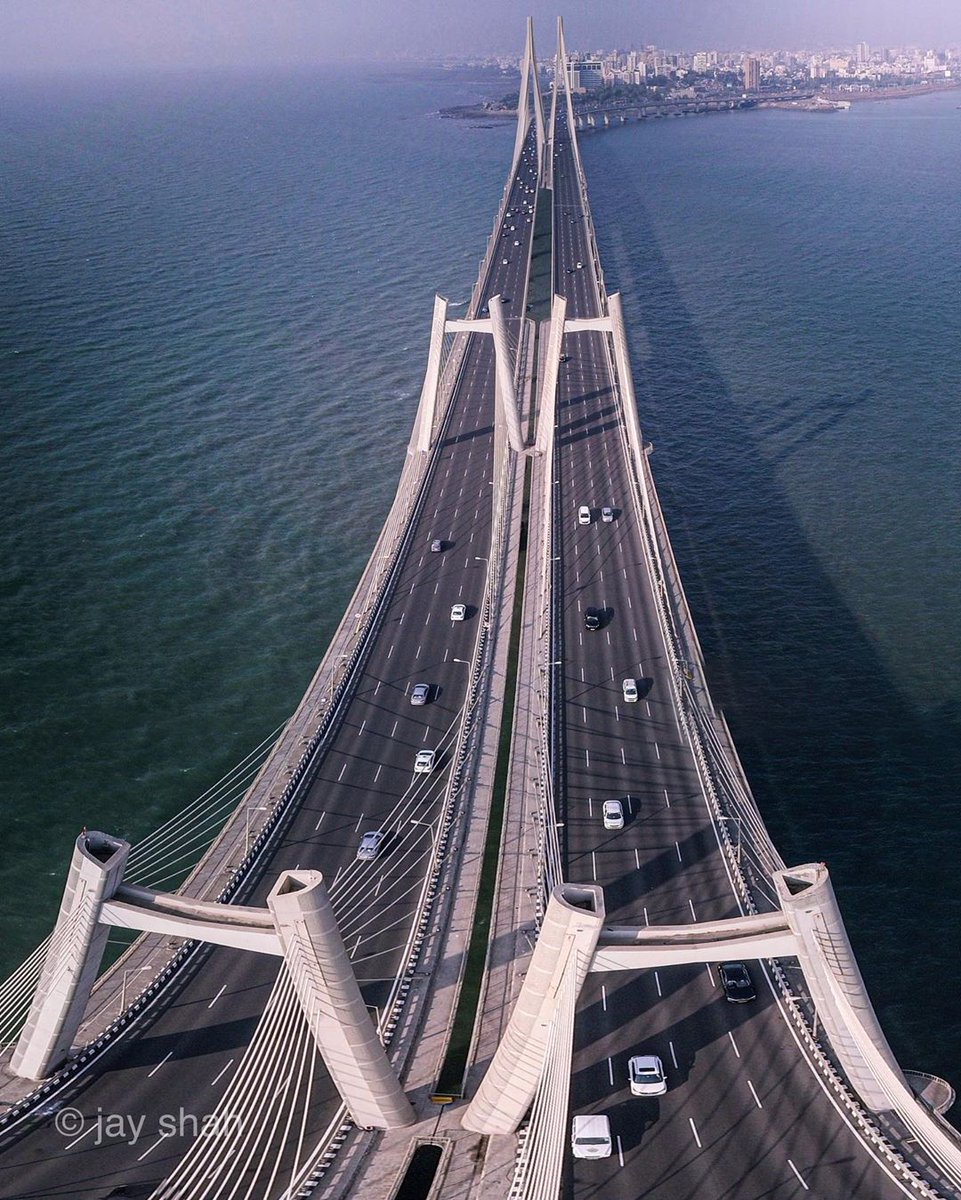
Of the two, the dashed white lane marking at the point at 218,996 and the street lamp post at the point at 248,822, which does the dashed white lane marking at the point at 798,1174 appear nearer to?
the dashed white lane marking at the point at 218,996

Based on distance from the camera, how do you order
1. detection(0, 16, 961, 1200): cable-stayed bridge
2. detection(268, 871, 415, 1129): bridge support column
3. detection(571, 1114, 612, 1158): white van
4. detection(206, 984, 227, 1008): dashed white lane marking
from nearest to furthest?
detection(268, 871, 415, 1129): bridge support column < detection(0, 16, 961, 1200): cable-stayed bridge < detection(571, 1114, 612, 1158): white van < detection(206, 984, 227, 1008): dashed white lane marking

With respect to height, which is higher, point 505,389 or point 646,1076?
point 505,389

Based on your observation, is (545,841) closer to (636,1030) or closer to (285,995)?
(636,1030)

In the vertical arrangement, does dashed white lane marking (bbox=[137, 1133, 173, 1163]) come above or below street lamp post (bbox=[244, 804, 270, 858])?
below

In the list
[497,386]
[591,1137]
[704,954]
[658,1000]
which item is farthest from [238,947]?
[497,386]

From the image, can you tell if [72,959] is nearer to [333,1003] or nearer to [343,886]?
[333,1003]

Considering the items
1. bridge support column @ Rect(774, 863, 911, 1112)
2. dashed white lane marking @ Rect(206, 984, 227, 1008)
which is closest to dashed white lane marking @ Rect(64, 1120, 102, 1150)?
dashed white lane marking @ Rect(206, 984, 227, 1008)

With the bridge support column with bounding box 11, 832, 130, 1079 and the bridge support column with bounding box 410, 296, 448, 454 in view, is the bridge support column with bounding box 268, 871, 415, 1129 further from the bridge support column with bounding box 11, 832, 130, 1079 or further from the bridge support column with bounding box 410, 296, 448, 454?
the bridge support column with bounding box 410, 296, 448, 454

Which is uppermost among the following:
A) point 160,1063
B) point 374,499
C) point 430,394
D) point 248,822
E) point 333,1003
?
point 430,394
